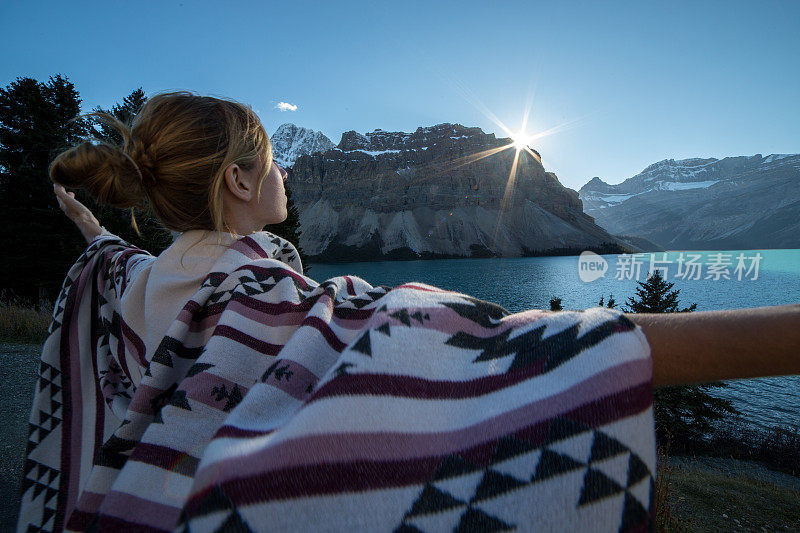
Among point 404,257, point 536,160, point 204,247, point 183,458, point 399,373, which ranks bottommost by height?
point 404,257

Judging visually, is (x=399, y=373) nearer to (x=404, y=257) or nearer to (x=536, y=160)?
(x=404, y=257)

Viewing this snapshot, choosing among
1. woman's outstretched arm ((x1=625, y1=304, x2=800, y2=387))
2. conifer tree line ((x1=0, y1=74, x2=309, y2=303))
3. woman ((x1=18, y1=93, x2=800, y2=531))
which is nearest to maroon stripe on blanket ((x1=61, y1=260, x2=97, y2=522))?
woman ((x1=18, y1=93, x2=800, y2=531))

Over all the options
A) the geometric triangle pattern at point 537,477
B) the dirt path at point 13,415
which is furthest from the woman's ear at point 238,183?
the dirt path at point 13,415

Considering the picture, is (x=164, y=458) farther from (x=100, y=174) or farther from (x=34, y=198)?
(x=34, y=198)

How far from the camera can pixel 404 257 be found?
116 m

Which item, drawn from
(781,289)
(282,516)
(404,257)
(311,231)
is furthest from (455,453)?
(311,231)

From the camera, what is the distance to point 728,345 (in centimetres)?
69

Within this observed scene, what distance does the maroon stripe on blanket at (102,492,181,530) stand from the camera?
0.79m

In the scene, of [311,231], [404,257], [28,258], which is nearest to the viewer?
[28,258]

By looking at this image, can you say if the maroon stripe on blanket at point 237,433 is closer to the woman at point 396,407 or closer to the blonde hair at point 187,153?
the woman at point 396,407

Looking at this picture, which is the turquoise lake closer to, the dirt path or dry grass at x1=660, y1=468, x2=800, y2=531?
dry grass at x1=660, y1=468, x2=800, y2=531

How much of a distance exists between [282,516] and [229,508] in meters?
0.09

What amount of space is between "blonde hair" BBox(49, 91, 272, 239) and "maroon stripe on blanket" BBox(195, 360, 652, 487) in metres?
0.94

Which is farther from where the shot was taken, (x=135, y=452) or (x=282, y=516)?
(x=135, y=452)
